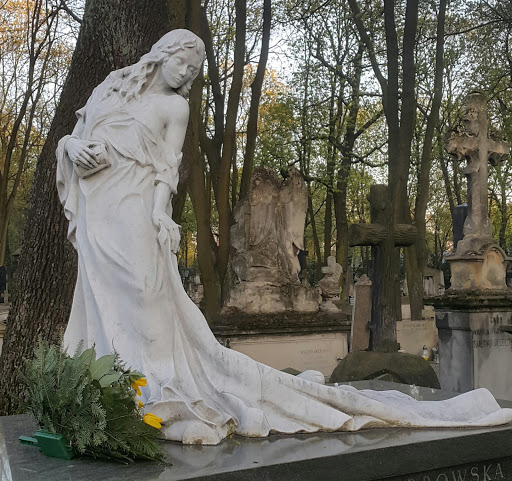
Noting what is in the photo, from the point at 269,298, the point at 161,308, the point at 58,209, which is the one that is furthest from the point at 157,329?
the point at 269,298

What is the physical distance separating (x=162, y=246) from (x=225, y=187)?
8.48m

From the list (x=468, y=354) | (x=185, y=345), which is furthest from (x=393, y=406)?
(x=468, y=354)

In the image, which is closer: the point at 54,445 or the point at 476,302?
the point at 54,445

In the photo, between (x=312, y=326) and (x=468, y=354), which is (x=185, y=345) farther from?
(x=312, y=326)

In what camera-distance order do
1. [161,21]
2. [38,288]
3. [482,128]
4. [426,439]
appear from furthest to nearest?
[482,128]
[161,21]
[38,288]
[426,439]

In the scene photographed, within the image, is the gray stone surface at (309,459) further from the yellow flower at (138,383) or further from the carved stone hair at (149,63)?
the carved stone hair at (149,63)

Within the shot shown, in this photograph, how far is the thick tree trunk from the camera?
6.63 m

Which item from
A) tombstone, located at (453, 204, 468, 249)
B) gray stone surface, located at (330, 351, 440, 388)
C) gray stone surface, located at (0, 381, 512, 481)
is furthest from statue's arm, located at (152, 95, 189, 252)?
tombstone, located at (453, 204, 468, 249)

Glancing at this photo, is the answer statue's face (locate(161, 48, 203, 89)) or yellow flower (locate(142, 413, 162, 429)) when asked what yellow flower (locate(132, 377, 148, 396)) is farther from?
statue's face (locate(161, 48, 203, 89))

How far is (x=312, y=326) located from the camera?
12.4 metres

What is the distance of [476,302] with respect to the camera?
9.60 m

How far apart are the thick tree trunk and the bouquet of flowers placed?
326cm

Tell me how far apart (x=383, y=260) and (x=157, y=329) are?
7469mm

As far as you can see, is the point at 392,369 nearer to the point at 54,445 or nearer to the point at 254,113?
the point at 54,445
